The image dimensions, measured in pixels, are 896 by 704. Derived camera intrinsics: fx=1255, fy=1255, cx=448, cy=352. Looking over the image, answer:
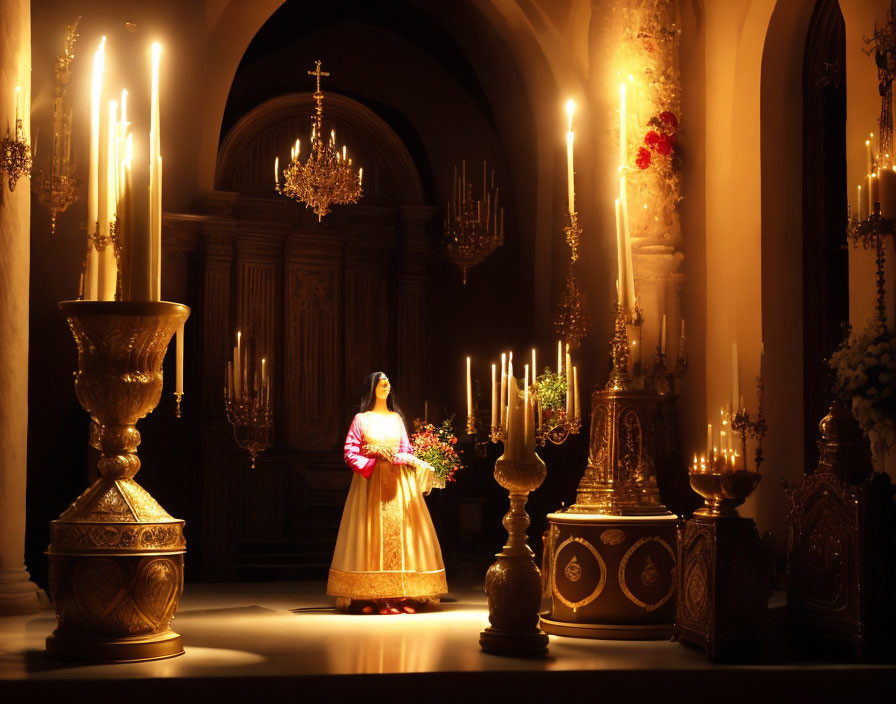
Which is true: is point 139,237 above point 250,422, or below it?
above

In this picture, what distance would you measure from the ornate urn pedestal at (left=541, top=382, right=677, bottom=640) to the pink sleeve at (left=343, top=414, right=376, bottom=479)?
1.70m

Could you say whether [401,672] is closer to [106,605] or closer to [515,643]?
[515,643]

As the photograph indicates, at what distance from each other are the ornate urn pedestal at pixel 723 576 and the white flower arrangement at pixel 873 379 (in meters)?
0.88

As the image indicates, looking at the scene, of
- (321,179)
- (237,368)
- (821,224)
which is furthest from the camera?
(237,368)

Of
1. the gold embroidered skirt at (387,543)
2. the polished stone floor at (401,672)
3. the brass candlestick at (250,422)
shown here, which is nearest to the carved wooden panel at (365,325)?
the brass candlestick at (250,422)

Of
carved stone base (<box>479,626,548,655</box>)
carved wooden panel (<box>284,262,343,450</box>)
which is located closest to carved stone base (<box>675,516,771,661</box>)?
carved stone base (<box>479,626,548,655</box>)

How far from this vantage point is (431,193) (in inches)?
514

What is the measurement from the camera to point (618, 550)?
7121mm

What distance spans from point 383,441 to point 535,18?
489cm

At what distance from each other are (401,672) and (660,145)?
5.88 meters

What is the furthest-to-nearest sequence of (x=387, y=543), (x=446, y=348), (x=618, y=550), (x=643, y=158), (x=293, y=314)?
(x=446, y=348), (x=293, y=314), (x=643, y=158), (x=387, y=543), (x=618, y=550)

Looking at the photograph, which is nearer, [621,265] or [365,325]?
[621,265]

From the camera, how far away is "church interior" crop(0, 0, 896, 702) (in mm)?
6156

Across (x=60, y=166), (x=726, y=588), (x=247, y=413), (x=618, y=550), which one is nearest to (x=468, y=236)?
(x=247, y=413)
